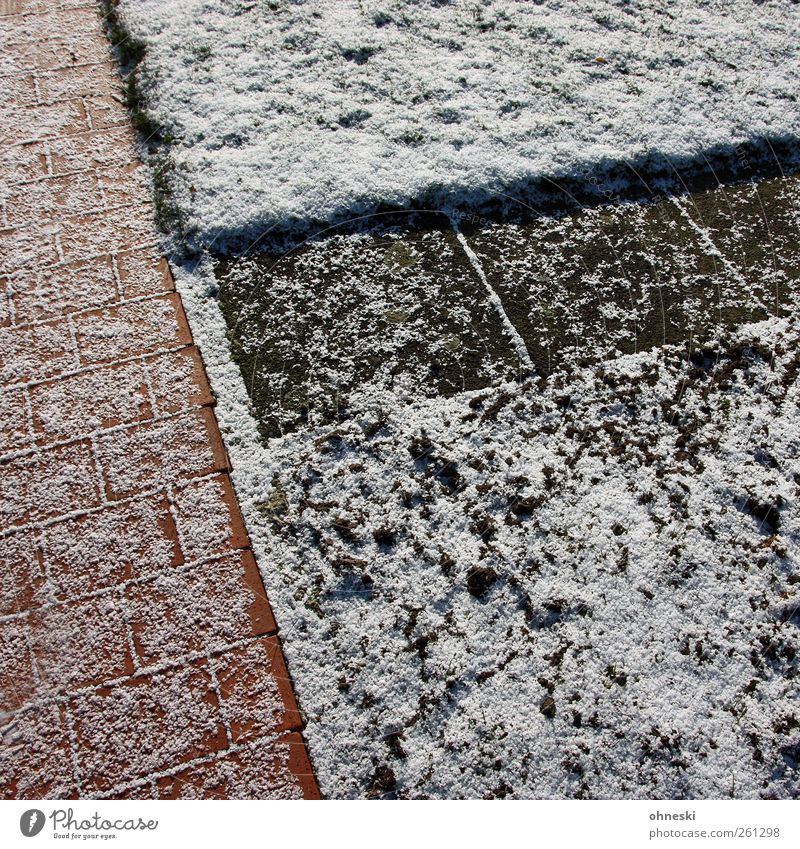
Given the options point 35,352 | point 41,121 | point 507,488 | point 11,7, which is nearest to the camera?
point 507,488

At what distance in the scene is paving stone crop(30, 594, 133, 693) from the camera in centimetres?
200

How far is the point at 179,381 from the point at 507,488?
1176mm

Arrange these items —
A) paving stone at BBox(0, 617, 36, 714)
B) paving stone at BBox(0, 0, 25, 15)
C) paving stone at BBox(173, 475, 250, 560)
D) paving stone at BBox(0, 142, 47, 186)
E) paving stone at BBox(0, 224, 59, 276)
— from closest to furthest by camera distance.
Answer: paving stone at BBox(0, 617, 36, 714) → paving stone at BBox(173, 475, 250, 560) → paving stone at BBox(0, 224, 59, 276) → paving stone at BBox(0, 142, 47, 186) → paving stone at BBox(0, 0, 25, 15)

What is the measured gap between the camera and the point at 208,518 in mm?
2266

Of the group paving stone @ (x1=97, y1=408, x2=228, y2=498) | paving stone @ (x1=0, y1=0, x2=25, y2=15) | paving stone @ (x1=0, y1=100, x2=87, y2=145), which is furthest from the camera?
paving stone @ (x1=0, y1=0, x2=25, y2=15)

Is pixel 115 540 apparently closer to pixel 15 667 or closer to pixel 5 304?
pixel 15 667

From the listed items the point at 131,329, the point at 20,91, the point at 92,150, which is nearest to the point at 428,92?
the point at 92,150

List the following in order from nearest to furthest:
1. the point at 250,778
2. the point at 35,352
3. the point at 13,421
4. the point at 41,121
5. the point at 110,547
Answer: the point at 250,778 < the point at 110,547 < the point at 13,421 < the point at 35,352 < the point at 41,121

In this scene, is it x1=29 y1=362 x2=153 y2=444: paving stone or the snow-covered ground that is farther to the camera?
x1=29 y1=362 x2=153 y2=444: paving stone

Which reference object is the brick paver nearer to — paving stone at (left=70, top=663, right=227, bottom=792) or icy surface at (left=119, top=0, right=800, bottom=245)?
paving stone at (left=70, top=663, right=227, bottom=792)

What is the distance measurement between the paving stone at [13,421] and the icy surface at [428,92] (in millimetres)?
925

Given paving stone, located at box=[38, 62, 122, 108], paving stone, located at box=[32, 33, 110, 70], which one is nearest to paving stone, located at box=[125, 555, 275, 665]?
paving stone, located at box=[38, 62, 122, 108]

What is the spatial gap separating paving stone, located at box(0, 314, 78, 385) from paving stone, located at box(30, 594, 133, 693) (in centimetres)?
88
